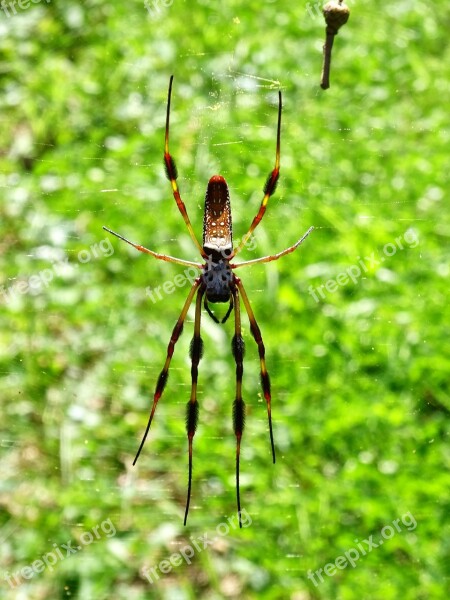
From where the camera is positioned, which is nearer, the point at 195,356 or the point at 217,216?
the point at 217,216

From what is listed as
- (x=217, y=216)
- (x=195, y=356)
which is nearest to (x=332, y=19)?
(x=217, y=216)

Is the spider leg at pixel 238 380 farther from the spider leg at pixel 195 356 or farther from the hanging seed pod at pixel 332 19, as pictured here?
the hanging seed pod at pixel 332 19

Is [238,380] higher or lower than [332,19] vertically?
lower

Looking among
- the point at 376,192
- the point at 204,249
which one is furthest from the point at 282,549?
the point at 204,249

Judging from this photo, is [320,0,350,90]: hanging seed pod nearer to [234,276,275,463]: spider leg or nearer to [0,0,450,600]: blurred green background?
[234,276,275,463]: spider leg

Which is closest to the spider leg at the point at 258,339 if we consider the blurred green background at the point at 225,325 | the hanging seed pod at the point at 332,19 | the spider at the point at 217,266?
the spider at the point at 217,266

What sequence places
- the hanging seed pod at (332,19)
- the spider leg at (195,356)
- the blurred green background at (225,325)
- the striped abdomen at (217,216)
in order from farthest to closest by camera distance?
the blurred green background at (225,325), the spider leg at (195,356), the striped abdomen at (217,216), the hanging seed pod at (332,19)

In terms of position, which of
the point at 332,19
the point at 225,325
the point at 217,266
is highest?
the point at 332,19

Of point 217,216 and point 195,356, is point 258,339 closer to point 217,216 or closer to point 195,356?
point 195,356
